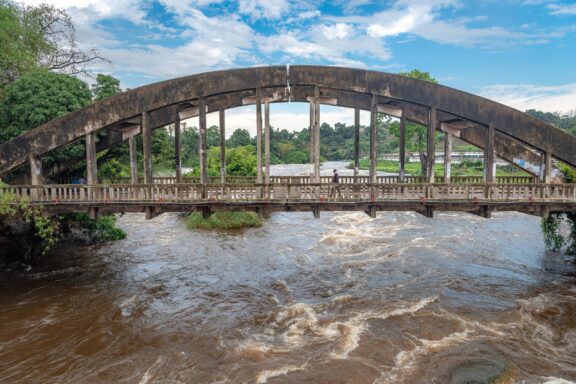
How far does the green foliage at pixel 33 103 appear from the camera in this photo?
53.4ft

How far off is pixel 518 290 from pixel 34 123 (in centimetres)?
Answer: 2027

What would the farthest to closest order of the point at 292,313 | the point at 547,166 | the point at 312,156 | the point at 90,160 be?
the point at 312,156, the point at 547,166, the point at 90,160, the point at 292,313

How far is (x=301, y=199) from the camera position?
41.6 ft

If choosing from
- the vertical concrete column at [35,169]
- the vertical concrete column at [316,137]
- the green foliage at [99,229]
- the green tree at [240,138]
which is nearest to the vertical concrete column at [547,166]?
the vertical concrete column at [316,137]

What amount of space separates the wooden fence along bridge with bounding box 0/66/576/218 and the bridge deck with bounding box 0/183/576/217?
3 centimetres

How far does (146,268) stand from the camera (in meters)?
17.0

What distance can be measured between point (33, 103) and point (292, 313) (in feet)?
44.8

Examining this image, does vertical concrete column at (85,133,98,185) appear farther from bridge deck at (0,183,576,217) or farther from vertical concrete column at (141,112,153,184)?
vertical concrete column at (141,112,153,184)

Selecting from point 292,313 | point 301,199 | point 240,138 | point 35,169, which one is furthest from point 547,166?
point 240,138

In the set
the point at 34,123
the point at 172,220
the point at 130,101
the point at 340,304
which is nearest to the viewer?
the point at 340,304

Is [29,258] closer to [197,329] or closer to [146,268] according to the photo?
[146,268]

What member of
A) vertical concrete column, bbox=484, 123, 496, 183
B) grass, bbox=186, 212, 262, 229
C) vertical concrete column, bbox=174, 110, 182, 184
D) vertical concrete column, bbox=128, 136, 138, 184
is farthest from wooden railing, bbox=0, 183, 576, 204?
grass, bbox=186, 212, 262, 229

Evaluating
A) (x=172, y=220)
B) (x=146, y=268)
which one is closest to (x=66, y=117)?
(x=146, y=268)

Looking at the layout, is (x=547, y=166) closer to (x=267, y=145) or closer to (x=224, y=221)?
(x=267, y=145)
